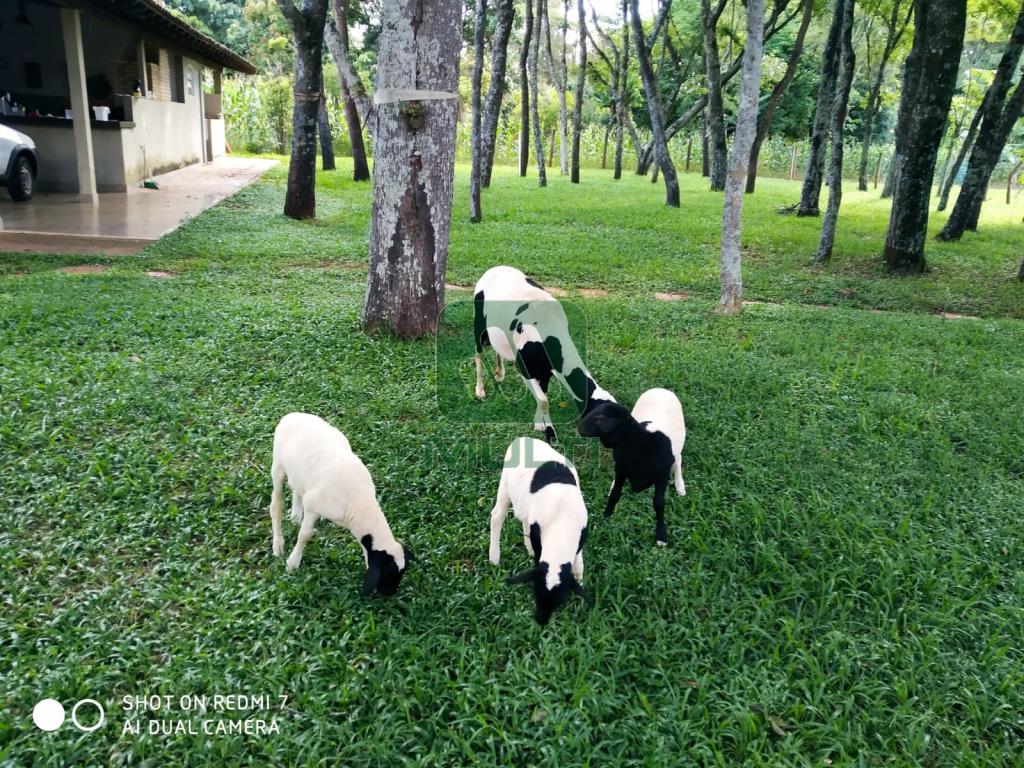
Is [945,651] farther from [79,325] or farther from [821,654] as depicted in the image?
[79,325]

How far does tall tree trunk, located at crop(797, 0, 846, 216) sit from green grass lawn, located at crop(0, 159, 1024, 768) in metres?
8.43

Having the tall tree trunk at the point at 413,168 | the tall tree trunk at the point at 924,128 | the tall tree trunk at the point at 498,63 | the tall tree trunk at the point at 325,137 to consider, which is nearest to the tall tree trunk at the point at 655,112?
the tall tree trunk at the point at 498,63

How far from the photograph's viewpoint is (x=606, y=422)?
3.57 m

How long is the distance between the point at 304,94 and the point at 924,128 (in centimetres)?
924

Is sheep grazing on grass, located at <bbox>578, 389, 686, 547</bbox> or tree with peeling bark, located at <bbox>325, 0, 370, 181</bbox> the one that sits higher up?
tree with peeling bark, located at <bbox>325, 0, 370, 181</bbox>

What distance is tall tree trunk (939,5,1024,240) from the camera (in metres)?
12.2

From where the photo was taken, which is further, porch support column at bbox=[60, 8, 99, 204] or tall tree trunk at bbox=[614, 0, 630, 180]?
tall tree trunk at bbox=[614, 0, 630, 180]

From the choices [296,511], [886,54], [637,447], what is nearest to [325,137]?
[886,54]

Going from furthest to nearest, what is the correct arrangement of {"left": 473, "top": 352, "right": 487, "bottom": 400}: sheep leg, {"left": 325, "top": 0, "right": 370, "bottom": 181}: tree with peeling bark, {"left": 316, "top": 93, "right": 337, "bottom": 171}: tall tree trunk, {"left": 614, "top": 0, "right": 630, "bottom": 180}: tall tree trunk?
1. {"left": 614, "top": 0, "right": 630, "bottom": 180}: tall tree trunk
2. {"left": 316, "top": 93, "right": 337, "bottom": 171}: tall tree trunk
3. {"left": 325, "top": 0, "right": 370, "bottom": 181}: tree with peeling bark
4. {"left": 473, "top": 352, "right": 487, "bottom": 400}: sheep leg

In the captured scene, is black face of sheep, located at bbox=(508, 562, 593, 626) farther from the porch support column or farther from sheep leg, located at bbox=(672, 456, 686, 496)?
the porch support column

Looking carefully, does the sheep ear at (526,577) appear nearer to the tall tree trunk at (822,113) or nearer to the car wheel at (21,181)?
the tall tree trunk at (822,113)

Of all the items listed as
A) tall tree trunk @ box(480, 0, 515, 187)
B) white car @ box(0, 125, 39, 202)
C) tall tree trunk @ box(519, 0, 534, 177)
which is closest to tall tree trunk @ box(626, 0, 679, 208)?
tall tree trunk @ box(519, 0, 534, 177)

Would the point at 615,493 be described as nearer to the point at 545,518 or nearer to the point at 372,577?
the point at 545,518

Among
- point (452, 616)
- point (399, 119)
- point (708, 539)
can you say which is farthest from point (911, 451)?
point (399, 119)
